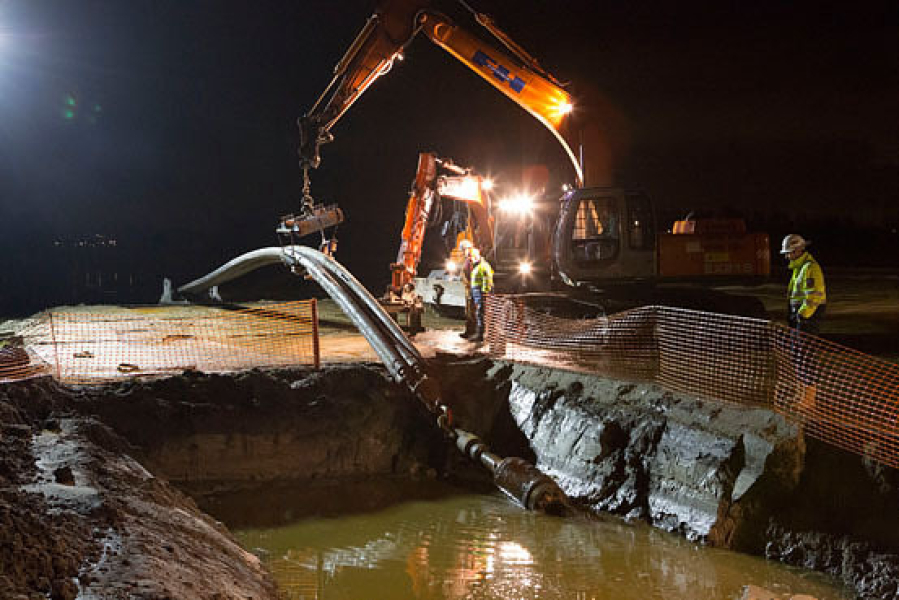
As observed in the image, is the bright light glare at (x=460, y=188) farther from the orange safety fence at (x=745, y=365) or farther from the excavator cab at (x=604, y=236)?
the orange safety fence at (x=745, y=365)

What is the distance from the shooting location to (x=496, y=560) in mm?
6988

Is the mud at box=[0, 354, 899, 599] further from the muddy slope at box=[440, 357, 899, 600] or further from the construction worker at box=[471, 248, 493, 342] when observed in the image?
the construction worker at box=[471, 248, 493, 342]

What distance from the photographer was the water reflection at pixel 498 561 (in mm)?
6285

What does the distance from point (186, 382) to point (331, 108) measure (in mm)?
6078

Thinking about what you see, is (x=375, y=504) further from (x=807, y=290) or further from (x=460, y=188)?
(x=460, y=188)

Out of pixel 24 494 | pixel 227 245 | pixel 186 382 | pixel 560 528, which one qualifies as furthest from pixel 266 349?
pixel 227 245

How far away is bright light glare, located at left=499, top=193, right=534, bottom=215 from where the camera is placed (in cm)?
1489

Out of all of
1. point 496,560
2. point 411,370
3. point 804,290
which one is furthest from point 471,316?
point 496,560

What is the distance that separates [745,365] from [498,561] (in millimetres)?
3360

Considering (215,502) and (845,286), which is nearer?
(215,502)

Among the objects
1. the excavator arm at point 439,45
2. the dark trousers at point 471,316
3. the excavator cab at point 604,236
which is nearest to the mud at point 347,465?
the excavator cab at point 604,236

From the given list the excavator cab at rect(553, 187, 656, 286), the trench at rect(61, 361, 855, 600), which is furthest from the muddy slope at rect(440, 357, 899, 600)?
the excavator cab at rect(553, 187, 656, 286)

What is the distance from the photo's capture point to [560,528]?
302 inches

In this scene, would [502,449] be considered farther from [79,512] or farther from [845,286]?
[845,286]
